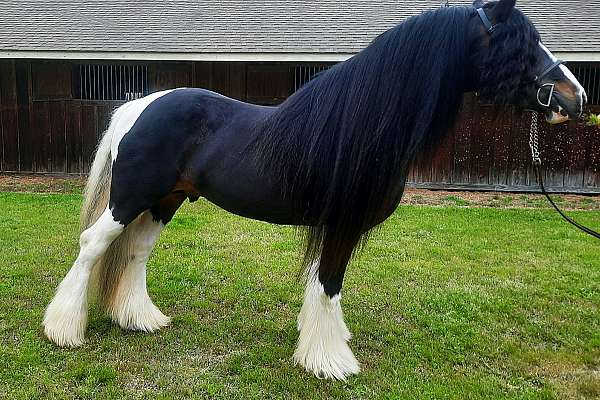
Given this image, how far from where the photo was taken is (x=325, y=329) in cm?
275

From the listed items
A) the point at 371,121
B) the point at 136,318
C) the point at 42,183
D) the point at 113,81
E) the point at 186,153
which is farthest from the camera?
the point at 113,81

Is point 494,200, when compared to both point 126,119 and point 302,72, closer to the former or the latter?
point 302,72

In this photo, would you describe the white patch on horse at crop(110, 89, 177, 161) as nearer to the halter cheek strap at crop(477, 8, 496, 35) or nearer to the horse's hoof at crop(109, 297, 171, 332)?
the horse's hoof at crop(109, 297, 171, 332)

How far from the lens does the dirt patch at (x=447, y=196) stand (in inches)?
302

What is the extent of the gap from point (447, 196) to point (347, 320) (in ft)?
17.4

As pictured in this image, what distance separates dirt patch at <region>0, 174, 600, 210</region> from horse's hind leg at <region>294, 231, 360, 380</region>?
17.1 ft

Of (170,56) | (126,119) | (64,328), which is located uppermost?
(126,119)

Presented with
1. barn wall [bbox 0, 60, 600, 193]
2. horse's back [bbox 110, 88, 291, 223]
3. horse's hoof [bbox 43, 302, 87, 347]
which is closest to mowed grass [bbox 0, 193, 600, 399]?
horse's hoof [bbox 43, 302, 87, 347]

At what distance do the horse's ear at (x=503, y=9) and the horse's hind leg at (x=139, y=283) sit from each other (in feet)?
6.60

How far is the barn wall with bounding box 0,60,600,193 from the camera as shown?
840 centimetres

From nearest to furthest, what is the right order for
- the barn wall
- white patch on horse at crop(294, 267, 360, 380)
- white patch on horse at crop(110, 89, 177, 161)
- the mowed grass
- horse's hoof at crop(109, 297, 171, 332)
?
the mowed grass
white patch on horse at crop(294, 267, 360, 380)
white patch on horse at crop(110, 89, 177, 161)
horse's hoof at crop(109, 297, 171, 332)
the barn wall

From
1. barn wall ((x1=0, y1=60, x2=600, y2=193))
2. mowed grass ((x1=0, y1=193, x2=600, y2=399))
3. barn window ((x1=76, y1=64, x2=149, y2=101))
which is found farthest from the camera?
barn window ((x1=76, y1=64, x2=149, y2=101))

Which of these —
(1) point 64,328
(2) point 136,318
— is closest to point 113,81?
(2) point 136,318

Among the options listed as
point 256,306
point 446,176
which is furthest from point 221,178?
point 446,176
